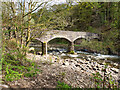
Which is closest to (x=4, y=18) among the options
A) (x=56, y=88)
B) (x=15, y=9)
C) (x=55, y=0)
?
(x=15, y=9)

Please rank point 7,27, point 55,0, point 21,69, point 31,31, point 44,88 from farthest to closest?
point 31,31 → point 55,0 → point 7,27 → point 21,69 → point 44,88

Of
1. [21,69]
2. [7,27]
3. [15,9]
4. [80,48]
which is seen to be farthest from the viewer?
[80,48]

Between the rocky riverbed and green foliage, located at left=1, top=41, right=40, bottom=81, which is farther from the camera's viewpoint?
green foliage, located at left=1, top=41, right=40, bottom=81

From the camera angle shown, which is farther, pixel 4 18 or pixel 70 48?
pixel 70 48

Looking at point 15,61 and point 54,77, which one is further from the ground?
point 15,61

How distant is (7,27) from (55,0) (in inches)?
62.7

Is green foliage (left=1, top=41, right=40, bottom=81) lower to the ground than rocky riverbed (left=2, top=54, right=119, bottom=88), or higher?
higher

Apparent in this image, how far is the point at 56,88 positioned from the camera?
1.93m

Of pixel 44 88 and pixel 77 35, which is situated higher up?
pixel 77 35

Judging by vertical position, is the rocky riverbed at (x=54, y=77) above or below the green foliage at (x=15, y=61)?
below

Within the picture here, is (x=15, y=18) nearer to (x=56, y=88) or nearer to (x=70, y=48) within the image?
(x=56, y=88)

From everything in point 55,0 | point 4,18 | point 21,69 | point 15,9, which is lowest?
point 21,69

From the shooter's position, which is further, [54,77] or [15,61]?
[54,77]

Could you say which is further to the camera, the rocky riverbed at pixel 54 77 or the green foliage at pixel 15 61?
the green foliage at pixel 15 61
